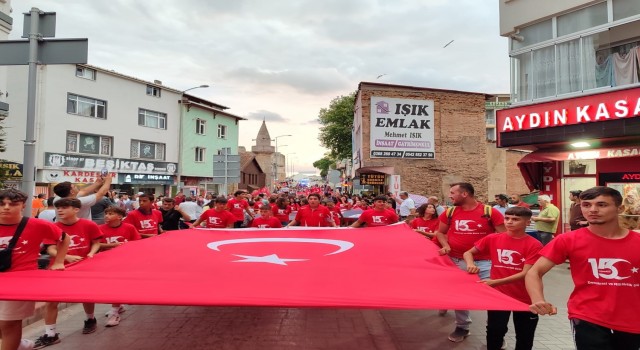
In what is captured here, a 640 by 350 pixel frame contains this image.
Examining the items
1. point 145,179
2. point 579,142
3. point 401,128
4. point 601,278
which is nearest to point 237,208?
point 601,278

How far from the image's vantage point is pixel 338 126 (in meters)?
45.4

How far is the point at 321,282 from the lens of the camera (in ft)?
11.6

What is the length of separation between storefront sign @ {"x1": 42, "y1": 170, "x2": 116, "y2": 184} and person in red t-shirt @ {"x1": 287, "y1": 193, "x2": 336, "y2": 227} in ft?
67.9

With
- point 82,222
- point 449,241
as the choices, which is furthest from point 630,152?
point 82,222

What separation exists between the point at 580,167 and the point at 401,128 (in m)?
15.9

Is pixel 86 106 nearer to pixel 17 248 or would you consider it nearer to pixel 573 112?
pixel 17 248

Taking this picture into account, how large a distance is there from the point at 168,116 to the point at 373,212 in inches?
1206

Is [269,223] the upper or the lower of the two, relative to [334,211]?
lower

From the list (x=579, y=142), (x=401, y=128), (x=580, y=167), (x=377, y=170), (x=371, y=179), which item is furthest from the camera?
(x=401, y=128)

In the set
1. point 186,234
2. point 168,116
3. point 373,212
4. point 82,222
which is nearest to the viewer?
point 82,222

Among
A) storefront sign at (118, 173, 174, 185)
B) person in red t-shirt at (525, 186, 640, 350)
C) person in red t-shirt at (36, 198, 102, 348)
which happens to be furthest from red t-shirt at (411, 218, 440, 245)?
storefront sign at (118, 173, 174, 185)

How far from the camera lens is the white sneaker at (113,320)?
568 centimetres

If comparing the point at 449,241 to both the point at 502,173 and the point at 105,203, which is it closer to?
the point at 105,203

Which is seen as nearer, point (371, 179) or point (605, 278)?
point (605, 278)
